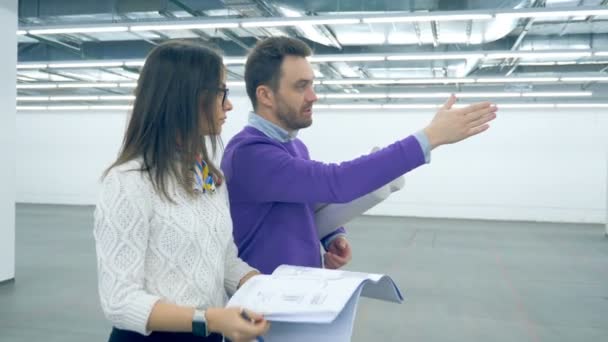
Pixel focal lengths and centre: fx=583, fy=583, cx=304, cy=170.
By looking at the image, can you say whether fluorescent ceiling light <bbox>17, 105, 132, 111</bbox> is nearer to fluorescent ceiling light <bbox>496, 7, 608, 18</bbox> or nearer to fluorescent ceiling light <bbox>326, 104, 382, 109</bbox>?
fluorescent ceiling light <bbox>326, 104, 382, 109</bbox>

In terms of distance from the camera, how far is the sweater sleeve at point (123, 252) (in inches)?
46.0

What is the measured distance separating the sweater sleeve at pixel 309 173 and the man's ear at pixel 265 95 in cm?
14

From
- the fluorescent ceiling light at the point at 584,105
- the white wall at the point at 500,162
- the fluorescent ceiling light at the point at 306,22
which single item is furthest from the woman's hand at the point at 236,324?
the fluorescent ceiling light at the point at 584,105

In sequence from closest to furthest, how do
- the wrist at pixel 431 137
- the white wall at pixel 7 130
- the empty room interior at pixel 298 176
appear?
the empty room interior at pixel 298 176 < the wrist at pixel 431 137 < the white wall at pixel 7 130

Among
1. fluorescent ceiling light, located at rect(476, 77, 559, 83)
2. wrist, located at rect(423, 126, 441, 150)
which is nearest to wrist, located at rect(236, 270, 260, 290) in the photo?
wrist, located at rect(423, 126, 441, 150)

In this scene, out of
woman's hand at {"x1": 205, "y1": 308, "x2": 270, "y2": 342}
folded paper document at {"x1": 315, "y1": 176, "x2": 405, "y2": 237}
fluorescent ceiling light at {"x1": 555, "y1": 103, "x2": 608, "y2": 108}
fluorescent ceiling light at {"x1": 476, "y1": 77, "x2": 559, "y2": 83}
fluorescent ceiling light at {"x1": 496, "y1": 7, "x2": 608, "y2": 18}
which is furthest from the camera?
fluorescent ceiling light at {"x1": 555, "y1": 103, "x2": 608, "y2": 108}

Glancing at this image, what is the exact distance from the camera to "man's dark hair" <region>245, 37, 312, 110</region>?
5.38ft

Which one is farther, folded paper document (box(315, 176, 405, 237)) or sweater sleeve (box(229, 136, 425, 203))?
folded paper document (box(315, 176, 405, 237))

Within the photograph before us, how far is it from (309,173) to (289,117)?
231 millimetres

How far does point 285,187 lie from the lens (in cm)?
148

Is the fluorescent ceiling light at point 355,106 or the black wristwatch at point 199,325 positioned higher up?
the fluorescent ceiling light at point 355,106

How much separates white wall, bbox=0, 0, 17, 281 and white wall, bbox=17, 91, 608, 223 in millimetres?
9814

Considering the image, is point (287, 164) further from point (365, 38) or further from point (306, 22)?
point (365, 38)

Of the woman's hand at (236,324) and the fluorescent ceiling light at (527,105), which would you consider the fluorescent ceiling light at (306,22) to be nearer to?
the woman's hand at (236,324)
